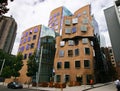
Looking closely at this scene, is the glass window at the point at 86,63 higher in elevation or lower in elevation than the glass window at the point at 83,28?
lower

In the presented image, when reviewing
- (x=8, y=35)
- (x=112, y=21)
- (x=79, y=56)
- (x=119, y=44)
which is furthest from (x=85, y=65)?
(x=8, y=35)

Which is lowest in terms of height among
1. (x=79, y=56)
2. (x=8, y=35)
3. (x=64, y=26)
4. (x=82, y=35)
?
→ (x=79, y=56)

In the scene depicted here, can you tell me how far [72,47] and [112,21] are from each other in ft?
48.0

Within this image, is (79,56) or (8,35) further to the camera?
(8,35)

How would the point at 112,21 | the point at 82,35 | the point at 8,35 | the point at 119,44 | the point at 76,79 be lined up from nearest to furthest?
the point at 119,44 → the point at 112,21 → the point at 76,79 → the point at 82,35 → the point at 8,35

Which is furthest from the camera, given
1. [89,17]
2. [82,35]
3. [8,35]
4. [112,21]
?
[8,35]

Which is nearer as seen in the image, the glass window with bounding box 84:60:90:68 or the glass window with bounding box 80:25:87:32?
the glass window with bounding box 84:60:90:68

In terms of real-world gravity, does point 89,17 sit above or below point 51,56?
above

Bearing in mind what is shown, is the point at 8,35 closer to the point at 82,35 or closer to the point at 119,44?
the point at 82,35

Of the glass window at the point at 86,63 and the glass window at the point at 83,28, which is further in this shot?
the glass window at the point at 83,28

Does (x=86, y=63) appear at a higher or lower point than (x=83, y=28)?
lower

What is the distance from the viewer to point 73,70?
40.7 m

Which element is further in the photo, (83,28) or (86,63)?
(83,28)

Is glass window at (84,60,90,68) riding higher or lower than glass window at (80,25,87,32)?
lower
